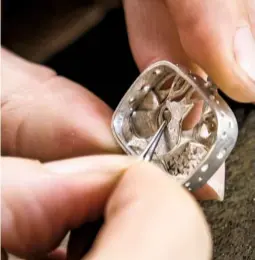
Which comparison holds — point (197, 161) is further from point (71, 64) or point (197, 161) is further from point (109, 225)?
point (71, 64)

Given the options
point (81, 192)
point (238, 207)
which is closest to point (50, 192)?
point (81, 192)

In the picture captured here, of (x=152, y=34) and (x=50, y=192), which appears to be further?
(x=152, y=34)

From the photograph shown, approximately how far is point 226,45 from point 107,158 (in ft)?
0.26

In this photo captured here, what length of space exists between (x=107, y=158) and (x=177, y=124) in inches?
1.9

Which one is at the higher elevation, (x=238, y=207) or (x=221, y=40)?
(x=221, y=40)

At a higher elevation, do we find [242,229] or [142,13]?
[142,13]

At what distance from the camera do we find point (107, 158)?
0.26 m

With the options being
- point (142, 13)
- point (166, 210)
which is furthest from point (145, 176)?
point (142, 13)

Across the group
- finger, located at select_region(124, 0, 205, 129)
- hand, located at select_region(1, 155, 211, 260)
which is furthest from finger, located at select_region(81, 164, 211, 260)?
finger, located at select_region(124, 0, 205, 129)

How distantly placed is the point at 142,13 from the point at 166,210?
0.17 metres

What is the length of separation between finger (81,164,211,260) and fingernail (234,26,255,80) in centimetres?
8

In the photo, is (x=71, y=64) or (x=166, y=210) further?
(x=71, y=64)

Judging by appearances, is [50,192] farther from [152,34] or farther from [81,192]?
[152,34]

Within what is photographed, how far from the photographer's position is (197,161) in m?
0.27
